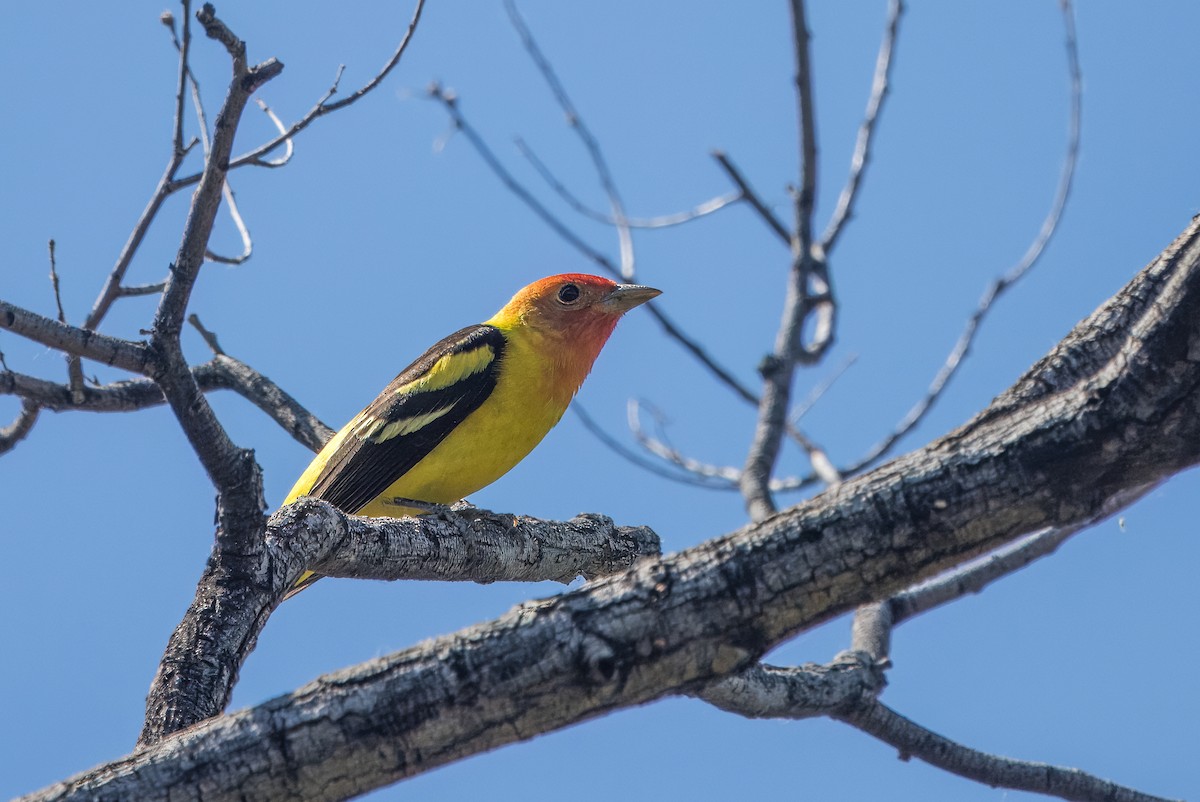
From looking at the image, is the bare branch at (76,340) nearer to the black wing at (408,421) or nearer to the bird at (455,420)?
the bird at (455,420)

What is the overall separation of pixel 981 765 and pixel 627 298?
13.5 ft

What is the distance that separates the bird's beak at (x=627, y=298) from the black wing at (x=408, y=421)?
1000mm

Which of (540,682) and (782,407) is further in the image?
(782,407)

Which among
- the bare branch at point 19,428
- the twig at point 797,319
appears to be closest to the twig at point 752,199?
the twig at point 797,319

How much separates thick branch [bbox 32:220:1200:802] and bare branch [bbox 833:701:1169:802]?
3.31m

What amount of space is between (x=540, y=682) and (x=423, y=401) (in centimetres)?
458

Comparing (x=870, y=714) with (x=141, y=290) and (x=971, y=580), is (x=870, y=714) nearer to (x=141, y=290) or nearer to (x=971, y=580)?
(x=971, y=580)

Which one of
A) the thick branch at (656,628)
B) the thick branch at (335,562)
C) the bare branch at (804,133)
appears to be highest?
the bare branch at (804,133)

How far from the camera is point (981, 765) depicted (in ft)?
19.9

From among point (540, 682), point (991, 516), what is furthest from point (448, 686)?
point (991, 516)

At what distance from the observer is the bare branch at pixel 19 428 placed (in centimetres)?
702

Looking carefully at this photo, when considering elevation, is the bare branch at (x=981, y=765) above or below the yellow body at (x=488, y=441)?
below

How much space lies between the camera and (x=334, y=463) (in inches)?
290

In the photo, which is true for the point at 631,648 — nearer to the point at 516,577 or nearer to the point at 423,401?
the point at 516,577
